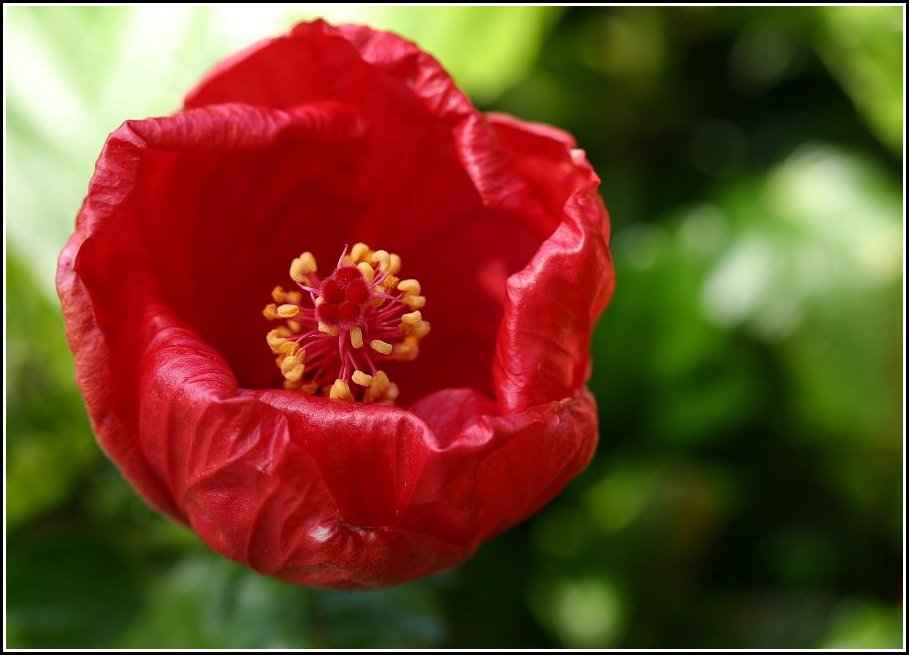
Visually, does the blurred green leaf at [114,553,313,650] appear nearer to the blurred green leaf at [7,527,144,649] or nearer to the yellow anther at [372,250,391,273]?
the blurred green leaf at [7,527,144,649]

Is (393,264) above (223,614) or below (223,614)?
above

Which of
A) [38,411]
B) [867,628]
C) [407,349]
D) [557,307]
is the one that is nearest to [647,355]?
[867,628]

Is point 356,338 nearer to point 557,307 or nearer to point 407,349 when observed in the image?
point 407,349

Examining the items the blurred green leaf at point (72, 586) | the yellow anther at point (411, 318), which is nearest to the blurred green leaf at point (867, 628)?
the yellow anther at point (411, 318)

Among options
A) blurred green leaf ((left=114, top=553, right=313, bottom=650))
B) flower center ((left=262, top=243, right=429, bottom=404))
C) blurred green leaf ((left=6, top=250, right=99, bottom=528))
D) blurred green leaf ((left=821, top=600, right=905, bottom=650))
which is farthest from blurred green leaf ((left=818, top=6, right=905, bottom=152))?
blurred green leaf ((left=6, top=250, right=99, bottom=528))

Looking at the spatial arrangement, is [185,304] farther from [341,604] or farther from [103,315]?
[341,604]

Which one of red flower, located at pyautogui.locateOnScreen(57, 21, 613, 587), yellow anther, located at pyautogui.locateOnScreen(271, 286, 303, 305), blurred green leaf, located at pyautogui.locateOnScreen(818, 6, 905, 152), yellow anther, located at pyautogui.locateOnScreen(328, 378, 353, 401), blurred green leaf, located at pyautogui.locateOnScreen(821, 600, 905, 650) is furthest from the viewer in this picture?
blurred green leaf, located at pyautogui.locateOnScreen(818, 6, 905, 152)

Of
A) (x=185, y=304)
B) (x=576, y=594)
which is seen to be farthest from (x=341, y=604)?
(x=576, y=594)
